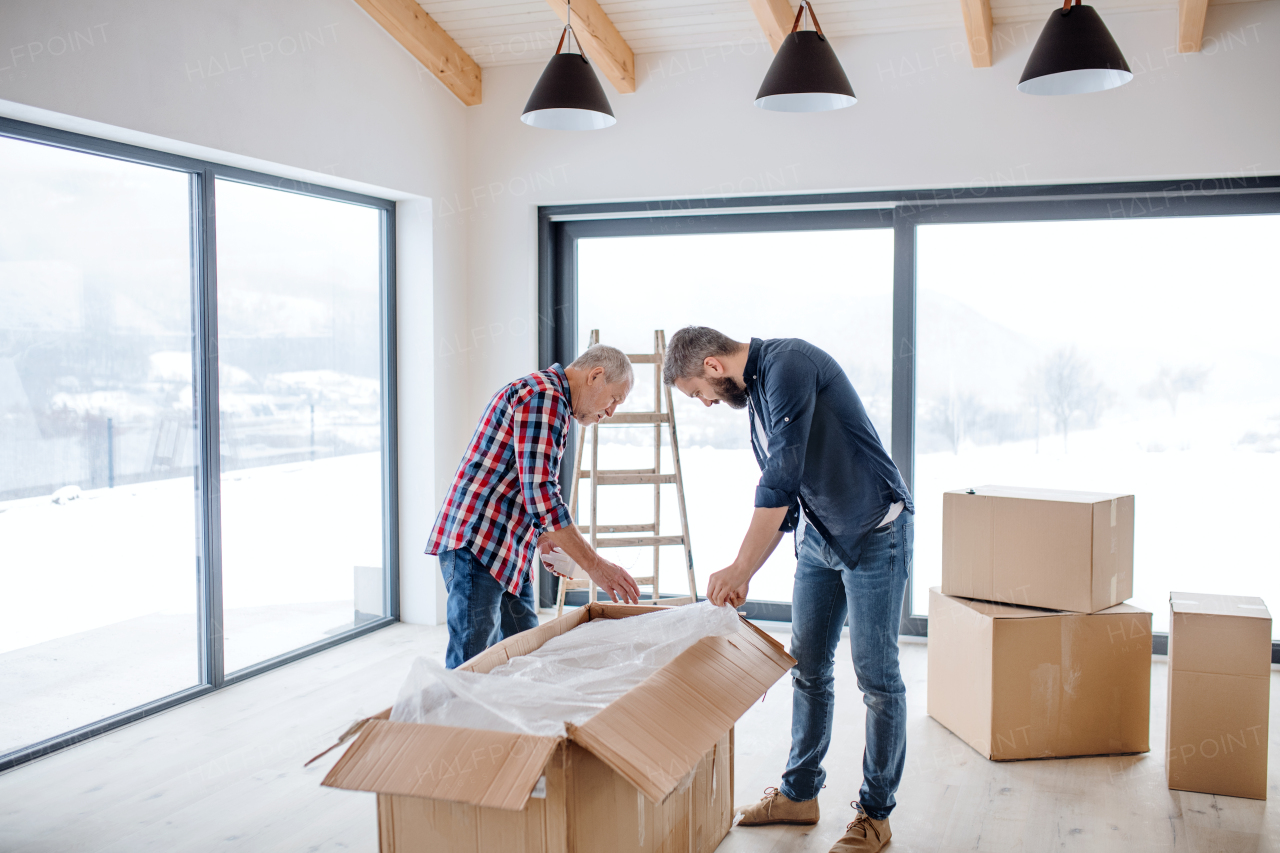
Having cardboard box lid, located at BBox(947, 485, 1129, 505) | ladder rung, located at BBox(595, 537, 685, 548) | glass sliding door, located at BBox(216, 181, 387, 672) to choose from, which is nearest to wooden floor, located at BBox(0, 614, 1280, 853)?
glass sliding door, located at BBox(216, 181, 387, 672)

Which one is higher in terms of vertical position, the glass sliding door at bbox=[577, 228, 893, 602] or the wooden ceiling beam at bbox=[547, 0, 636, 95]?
the wooden ceiling beam at bbox=[547, 0, 636, 95]

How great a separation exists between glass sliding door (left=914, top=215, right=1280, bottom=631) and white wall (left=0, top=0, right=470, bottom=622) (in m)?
2.31

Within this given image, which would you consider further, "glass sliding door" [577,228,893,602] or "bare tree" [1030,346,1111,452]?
"glass sliding door" [577,228,893,602]

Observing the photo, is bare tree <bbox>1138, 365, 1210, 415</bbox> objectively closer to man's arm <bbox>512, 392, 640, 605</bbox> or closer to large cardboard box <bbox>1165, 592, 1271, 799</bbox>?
large cardboard box <bbox>1165, 592, 1271, 799</bbox>

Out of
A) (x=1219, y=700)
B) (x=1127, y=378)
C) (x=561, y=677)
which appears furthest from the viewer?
(x=1127, y=378)

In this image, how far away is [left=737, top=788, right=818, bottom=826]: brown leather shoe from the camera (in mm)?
2508

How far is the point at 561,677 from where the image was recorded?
1.98 m

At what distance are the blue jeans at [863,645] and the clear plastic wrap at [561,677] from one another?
29cm

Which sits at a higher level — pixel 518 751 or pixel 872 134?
pixel 872 134

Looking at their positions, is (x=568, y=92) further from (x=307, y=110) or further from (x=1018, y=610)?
(x=1018, y=610)

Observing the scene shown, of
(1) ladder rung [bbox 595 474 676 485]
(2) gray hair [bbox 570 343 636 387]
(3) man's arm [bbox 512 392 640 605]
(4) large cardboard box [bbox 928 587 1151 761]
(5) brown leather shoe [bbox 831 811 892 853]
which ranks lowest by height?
(5) brown leather shoe [bbox 831 811 892 853]

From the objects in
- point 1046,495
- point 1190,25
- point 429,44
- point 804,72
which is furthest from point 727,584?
point 429,44

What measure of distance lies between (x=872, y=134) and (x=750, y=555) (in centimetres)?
255

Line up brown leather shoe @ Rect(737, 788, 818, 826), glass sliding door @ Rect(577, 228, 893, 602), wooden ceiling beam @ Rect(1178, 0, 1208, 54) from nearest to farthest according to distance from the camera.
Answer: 1. brown leather shoe @ Rect(737, 788, 818, 826)
2. wooden ceiling beam @ Rect(1178, 0, 1208, 54)
3. glass sliding door @ Rect(577, 228, 893, 602)
